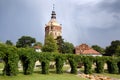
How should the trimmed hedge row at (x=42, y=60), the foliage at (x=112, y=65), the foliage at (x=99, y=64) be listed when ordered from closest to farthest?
the trimmed hedge row at (x=42, y=60)
the foliage at (x=99, y=64)
the foliage at (x=112, y=65)

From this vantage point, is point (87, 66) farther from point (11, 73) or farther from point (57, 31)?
point (57, 31)

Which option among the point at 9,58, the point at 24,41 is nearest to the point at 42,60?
the point at 9,58

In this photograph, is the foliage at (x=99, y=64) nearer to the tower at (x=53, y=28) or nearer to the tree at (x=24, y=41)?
the tower at (x=53, y=28)

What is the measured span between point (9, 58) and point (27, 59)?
471cm

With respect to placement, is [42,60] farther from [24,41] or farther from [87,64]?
[24,41]

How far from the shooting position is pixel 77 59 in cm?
5541

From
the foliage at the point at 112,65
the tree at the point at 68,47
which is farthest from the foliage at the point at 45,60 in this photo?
the tree at the point at 68,47

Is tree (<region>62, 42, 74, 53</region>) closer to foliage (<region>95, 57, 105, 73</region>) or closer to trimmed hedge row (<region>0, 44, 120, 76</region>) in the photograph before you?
trimmed hedge row (<region>0, 44, 120, 76</region>)

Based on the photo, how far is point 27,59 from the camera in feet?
154

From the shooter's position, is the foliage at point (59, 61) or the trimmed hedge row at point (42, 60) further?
the foliage at point (59, 61)

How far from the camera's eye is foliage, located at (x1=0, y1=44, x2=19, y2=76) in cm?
4156

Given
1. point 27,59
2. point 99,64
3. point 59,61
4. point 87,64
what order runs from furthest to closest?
point 99,64, point 87,64, point 59,61, point 27,59

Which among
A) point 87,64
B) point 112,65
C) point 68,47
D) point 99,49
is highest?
point 99,49

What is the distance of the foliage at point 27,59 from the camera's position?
46.0m
